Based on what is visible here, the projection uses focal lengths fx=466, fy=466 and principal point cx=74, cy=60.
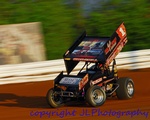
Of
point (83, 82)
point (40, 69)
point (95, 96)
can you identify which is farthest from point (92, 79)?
point (40, 69)

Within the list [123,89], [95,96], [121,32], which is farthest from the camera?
[121,32]

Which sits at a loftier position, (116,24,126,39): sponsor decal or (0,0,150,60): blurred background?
(0,0,150,60): blurred background

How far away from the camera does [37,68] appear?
Answer: 46.6 feet

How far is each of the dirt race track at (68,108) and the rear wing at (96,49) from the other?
3.28ft

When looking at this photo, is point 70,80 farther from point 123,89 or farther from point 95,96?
point 123,89

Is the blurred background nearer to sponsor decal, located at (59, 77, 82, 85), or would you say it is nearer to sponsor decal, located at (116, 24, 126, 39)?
sponsor decal, located at (116, 24, 126, 39)

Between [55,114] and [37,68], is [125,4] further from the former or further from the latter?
[55,114]

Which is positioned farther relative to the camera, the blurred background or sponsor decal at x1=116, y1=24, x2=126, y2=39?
the blurred background

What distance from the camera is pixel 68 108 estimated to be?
10102 millimetres

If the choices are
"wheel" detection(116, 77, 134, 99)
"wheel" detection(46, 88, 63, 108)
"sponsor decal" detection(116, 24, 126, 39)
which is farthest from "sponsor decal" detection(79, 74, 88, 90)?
"sponsor decal" detection(116, 24, 126, 39)

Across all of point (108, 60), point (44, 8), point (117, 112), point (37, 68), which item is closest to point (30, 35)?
point (37, 68)

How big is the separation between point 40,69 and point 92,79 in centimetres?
424

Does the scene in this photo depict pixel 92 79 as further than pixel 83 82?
Yes

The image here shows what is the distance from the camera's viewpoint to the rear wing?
1021cm
